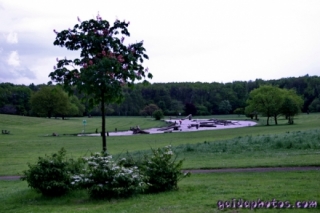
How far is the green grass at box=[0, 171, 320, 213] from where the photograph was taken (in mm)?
9300

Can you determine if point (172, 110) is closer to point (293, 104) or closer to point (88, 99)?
point (293, 104)

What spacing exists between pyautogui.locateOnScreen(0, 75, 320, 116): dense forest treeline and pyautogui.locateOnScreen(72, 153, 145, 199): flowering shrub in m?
128

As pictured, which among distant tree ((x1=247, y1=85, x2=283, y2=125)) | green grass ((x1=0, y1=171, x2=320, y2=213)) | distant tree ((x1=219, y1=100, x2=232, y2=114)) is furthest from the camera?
distant tree ((x1=219, y1=100, x2=232, y2=114))

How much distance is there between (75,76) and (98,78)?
3.46 feet

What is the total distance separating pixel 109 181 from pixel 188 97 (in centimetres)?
17242

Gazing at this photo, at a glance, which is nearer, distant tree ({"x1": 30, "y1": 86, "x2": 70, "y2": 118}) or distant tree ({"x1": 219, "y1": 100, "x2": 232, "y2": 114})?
distant tree ({"x1": 30, "y1": 86, "x2": 70, "y2": 118})

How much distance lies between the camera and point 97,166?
11086 mm

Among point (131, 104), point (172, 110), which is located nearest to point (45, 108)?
point (131, 104)

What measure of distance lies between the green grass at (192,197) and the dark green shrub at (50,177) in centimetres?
28

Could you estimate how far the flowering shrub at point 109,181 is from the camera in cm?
1091

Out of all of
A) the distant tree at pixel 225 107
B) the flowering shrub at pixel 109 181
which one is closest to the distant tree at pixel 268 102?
the distant tree at pixel 225 107

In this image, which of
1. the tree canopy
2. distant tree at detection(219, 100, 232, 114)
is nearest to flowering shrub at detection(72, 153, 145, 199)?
the tree canopy

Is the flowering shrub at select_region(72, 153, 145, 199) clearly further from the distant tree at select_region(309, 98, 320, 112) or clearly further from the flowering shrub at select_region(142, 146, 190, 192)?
the distant tree at select_region(309, 98, 320, 112)

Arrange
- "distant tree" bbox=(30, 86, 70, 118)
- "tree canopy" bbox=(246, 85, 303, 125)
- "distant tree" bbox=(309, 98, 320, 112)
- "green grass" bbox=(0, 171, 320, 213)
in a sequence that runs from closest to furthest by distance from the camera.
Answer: "green grass" bbox=(0, 171, 320, 213) < "tree canopy" bbox=(246, 85, 303, 125) < "distant tree" bbox=(30, 86, 70, 118) < "distant tree" bbox=(309, 98, 320, 112)
